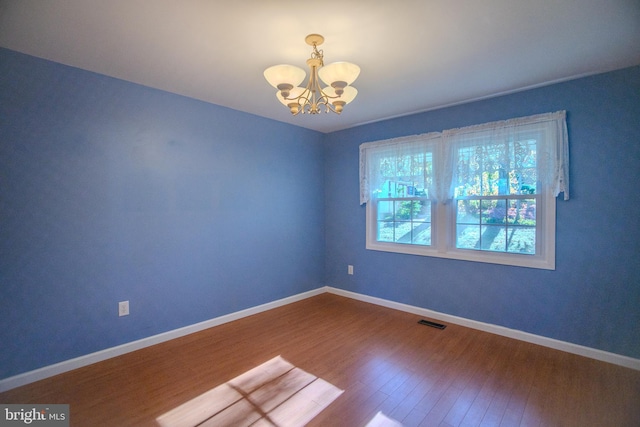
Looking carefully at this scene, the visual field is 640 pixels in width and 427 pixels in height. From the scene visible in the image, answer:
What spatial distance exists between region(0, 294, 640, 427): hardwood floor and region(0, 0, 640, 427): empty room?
2 cm

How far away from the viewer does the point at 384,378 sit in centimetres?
221

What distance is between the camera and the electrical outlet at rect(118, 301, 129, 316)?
2563mm

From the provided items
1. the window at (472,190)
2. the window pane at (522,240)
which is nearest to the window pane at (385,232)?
the window at (472,190)

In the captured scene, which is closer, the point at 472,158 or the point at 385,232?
the point at 472,158

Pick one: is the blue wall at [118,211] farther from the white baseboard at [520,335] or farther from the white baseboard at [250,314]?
the white baseboard at [520,335]

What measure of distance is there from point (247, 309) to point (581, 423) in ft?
9.93

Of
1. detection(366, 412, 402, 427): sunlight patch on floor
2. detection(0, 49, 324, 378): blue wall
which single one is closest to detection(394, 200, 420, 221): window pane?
detection(0, 49, 324, 378): blue wall

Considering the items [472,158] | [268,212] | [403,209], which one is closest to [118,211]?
[268,212]

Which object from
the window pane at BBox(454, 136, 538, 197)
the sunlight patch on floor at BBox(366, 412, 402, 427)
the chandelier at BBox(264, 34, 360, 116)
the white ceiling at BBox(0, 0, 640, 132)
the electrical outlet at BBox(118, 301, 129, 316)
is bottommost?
the sunlight patch on floor at BBox(366, 412, 402, 427)

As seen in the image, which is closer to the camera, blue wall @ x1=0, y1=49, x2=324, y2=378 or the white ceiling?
the white ceiling

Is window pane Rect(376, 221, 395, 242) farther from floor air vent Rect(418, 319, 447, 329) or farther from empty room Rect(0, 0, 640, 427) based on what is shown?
floor air vent Rect(418, 319, 447, 329)

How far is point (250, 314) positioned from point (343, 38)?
3057mm

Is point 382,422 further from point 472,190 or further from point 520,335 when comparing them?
point 472,190

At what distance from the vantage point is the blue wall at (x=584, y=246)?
2.34 metres
